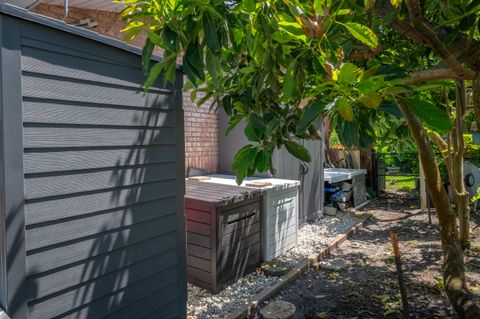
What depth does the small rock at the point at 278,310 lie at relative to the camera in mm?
3630

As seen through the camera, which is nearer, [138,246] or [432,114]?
[432,114]

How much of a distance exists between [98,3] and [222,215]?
2901mm

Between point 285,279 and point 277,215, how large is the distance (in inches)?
40.3

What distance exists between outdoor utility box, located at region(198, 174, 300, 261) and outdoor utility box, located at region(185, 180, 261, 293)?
0.37m

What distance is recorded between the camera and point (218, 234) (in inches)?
158

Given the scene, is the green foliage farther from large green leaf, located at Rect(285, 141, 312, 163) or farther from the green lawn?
the green lawn

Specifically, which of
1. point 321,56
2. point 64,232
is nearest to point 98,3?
point 64,232

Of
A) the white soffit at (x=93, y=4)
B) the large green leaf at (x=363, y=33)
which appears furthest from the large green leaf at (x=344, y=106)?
the white soffit at (x=93, y=4)

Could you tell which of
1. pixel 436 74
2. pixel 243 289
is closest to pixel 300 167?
pixel 243 289

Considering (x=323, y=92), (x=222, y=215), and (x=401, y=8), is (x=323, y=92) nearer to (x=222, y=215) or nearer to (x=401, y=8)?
(x=401, y=8)

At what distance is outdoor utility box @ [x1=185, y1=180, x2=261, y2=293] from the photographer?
4011 millimetres

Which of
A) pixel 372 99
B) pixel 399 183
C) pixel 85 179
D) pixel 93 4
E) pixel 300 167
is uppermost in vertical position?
pixel 93 4

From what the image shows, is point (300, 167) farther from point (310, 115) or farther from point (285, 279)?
point (310, 115)

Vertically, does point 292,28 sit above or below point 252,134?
above
